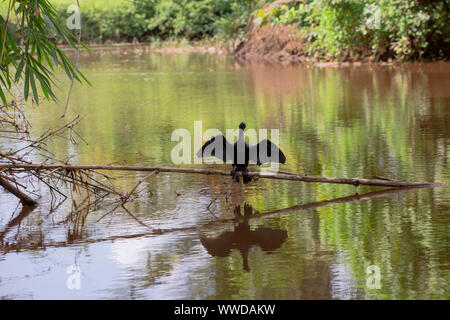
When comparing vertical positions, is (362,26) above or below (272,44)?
above

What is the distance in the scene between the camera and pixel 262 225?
520 cm

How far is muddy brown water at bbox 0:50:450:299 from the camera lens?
13.4ft

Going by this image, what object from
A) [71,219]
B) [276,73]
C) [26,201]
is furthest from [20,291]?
[276,73]

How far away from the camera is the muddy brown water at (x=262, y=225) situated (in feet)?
13.4

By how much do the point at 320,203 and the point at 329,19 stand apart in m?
11.5

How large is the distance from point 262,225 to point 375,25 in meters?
10.8

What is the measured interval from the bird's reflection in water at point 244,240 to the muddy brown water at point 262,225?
13 millimetres

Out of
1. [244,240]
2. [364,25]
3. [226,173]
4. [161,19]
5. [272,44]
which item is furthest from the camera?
[161,19]

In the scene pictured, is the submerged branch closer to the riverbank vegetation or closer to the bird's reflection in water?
the bird's reflection in water

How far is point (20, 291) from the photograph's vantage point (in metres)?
4.07

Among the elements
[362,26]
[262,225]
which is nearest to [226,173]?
[262,225]

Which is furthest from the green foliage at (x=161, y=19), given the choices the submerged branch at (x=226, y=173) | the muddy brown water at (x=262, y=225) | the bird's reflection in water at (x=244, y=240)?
the bird's reflection in water at (x=244, y=240)

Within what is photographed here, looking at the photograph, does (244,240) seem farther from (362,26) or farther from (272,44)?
(272,44)

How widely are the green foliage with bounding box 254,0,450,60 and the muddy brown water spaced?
4.96 metres
